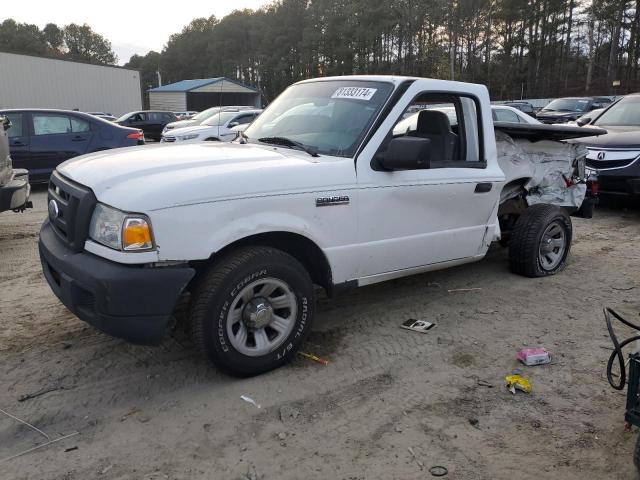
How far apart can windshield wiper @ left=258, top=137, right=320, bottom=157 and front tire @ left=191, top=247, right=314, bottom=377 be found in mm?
807

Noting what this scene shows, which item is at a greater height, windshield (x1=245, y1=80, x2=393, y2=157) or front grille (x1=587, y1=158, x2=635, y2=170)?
windshield (x1=245, y1=80, x2=393, y2=157)

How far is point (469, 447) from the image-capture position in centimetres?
283

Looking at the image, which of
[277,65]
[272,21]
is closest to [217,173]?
[277,65]

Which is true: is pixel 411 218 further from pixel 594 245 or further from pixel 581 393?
pixel 594 245

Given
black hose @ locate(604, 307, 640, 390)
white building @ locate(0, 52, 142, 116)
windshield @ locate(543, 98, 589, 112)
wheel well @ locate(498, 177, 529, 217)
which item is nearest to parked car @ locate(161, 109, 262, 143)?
wheel well @ locate(498, 177, 529, 217)

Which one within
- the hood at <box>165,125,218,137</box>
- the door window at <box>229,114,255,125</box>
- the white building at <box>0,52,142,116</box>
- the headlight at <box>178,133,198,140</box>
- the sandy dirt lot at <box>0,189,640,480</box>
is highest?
the white building at <box>0,52,142,116</box>

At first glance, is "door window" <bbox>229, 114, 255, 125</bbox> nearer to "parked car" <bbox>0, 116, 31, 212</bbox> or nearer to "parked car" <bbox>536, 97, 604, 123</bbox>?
"parked car" <bbox>0, 116, 31, 212</bbox>

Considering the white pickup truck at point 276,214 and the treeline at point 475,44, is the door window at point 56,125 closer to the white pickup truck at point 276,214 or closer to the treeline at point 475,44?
the white pickup truck at point 276,214

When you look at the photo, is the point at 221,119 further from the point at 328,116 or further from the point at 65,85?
the point at 65,85

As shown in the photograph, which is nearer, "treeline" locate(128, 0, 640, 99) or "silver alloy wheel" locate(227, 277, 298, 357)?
"silver alloy wheel" locate(227, 277, 298, 357)

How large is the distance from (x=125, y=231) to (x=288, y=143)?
1.55 meters

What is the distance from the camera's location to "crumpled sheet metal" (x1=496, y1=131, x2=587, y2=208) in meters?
5.57

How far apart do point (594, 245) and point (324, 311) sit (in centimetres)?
410

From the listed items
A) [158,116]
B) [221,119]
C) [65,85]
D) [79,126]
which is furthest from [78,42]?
[79,126]
